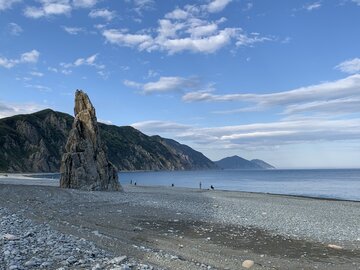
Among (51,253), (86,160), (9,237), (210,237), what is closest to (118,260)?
(51,253)

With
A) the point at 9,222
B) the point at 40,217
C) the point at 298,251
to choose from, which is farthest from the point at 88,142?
the point at 298,251

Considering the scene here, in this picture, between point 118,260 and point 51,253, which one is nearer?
point 118,260

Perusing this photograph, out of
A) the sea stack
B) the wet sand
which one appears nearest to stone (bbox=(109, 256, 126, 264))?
the wet sand

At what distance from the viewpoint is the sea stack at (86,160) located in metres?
49.5

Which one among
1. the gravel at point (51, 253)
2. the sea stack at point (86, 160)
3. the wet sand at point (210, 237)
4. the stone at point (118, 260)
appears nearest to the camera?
the gravel at point (51, 253)

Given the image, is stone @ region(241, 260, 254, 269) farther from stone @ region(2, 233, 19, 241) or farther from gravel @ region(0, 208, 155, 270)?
stone @ region(2, 233, 19, 241)

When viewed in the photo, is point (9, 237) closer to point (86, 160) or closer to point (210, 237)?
point (210, 237)

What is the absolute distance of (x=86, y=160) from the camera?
50.2 meters

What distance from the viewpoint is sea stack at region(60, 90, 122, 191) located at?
163ft

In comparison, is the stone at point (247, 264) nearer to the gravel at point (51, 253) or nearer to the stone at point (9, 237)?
the gravel at point (51, 253)

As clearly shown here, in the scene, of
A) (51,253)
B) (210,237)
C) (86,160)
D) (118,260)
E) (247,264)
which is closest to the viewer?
(118,260)

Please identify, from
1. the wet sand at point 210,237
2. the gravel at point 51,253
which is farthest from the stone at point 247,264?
the gravel at point 51,253

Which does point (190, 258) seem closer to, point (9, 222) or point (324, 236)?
point (9, 222)

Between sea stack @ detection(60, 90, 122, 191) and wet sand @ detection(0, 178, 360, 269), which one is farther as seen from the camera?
sea stack @ detection(60, 90, 122, 191)
